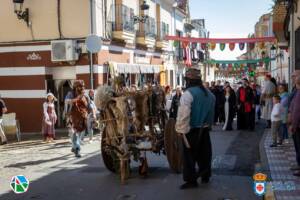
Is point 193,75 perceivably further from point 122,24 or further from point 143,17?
point 143,17

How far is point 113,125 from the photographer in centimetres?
888

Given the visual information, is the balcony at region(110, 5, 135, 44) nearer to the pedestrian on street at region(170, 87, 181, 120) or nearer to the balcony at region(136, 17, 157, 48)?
the balcony at region(136, 17, 157, 48)

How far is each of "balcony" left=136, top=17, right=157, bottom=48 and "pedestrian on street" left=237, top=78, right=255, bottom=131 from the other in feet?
25.4

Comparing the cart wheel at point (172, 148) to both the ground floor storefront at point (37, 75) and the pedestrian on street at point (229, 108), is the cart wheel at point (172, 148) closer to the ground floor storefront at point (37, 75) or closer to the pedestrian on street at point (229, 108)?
the pedestrian on street at point (229, 108)

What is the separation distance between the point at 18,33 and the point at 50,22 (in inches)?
60.5

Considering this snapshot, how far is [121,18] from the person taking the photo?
20.1 m

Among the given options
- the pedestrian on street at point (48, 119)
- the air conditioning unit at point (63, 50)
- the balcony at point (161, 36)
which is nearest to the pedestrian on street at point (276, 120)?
the pedestrian on street at point (48, 119)

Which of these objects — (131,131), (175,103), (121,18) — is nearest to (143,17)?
(121,18)

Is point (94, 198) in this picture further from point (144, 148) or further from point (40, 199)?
point (144, 148)

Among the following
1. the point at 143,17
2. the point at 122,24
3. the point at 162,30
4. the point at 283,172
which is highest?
the point at 143,17

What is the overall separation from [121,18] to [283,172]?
1295cm

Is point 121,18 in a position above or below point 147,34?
above

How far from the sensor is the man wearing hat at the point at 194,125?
7609mm

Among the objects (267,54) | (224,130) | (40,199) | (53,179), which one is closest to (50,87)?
(224,130)
